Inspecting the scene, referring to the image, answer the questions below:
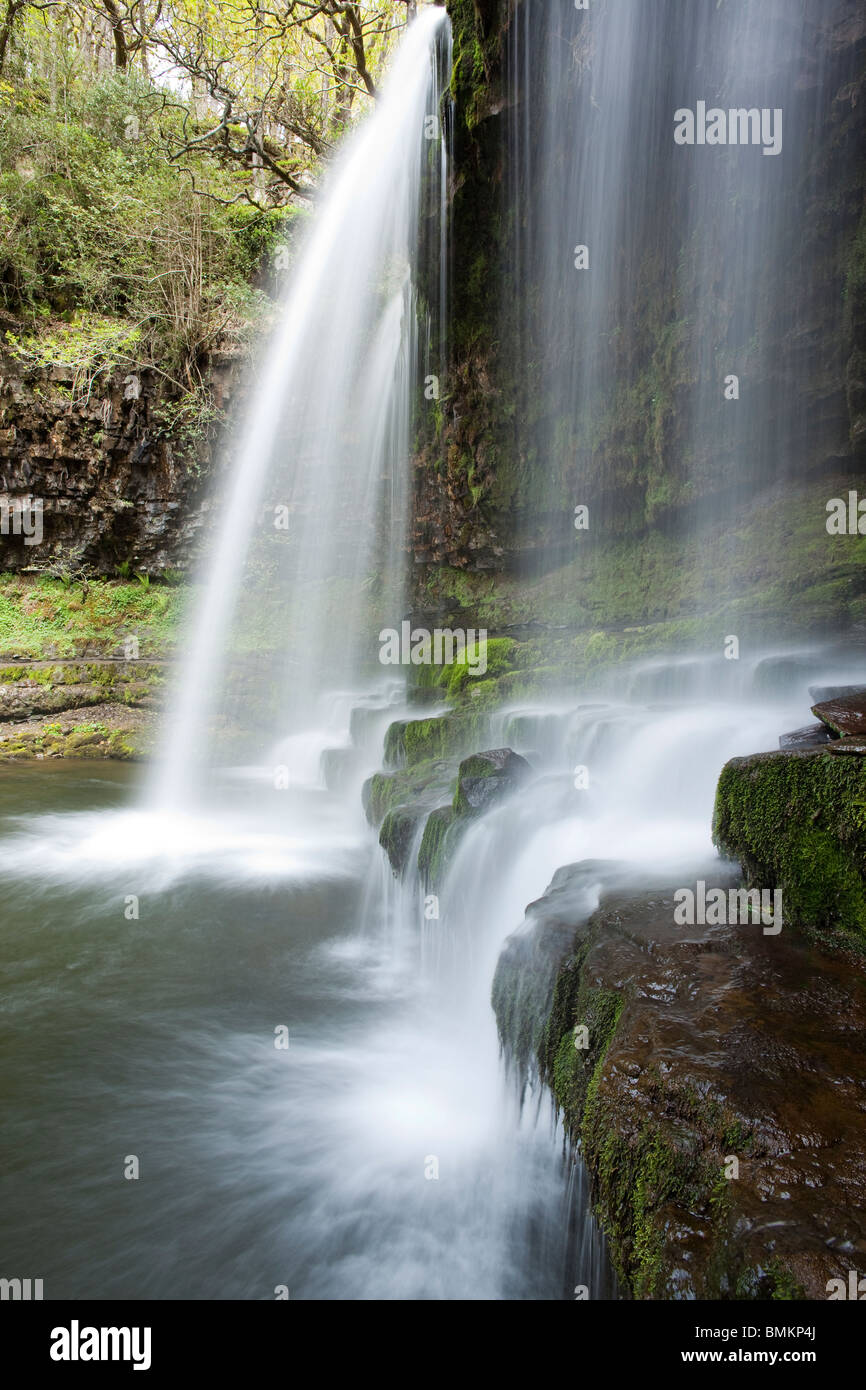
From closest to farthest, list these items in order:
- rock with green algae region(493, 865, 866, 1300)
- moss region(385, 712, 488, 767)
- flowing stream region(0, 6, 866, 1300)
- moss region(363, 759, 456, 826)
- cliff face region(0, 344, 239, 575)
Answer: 1. rock with green algae region(493, 865, 866, 1300)
2. flowing stream region(0, 6, 866, 1300)
3. moss region(363, 759, 456, 826)
4. moss region(385, 712, 488, 767)
5. cliff face region(0, 344, 239, 575)

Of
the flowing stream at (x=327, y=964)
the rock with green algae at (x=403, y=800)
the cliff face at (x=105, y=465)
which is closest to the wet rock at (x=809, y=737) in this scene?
the flowing stream at (x=327, y=964)

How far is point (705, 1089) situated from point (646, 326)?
Answer: 1250 cm

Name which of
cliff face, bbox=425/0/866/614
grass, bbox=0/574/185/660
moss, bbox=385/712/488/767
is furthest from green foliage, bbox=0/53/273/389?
moss, bbox=385/712/488/767

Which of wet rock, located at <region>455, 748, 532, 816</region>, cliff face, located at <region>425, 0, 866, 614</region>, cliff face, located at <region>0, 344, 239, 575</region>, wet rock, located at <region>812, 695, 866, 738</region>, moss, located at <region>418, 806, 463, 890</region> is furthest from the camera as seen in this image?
cliff face, located at <region>0, 344, 239, 575</region>

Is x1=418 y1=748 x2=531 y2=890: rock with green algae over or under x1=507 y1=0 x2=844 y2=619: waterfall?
under

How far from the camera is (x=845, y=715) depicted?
4801 millimetres

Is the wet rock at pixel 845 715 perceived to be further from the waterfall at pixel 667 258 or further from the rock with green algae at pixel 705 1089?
the waterfall at pixel 667 258

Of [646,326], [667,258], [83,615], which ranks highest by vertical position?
[667,258]

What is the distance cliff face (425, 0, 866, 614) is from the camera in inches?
390

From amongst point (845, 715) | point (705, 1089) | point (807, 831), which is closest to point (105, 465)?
point (845, 715)

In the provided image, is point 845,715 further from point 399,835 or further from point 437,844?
point 399,835

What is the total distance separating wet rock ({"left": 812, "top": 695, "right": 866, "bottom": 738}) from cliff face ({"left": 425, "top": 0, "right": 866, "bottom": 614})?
6.28 m

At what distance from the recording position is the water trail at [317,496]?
1488cm

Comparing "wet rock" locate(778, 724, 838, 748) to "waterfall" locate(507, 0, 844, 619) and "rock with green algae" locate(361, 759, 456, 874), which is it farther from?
"waterfall" locate(507, 0, 844, 619)
